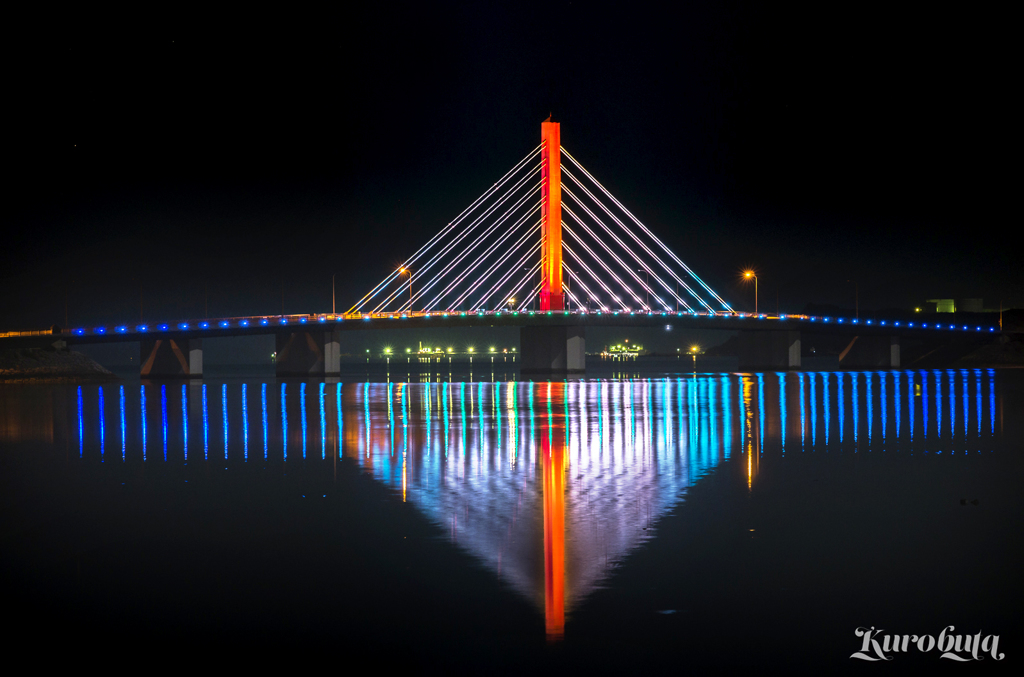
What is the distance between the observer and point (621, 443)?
17625mm

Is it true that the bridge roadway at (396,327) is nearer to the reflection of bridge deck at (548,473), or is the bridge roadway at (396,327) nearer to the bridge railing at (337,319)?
the bridge railing at (337,319)

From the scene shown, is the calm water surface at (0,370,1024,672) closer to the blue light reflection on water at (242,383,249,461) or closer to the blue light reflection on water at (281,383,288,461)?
the blue light reflection on water at (281,383,288,461)

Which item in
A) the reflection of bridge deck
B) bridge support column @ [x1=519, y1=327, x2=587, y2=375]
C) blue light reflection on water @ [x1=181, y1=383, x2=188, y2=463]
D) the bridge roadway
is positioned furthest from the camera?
bridge support column @ [x1=519, y1=327, x2=587, y2=375]

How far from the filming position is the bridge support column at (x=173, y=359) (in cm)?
8419

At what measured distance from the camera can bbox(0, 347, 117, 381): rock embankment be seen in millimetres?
78312

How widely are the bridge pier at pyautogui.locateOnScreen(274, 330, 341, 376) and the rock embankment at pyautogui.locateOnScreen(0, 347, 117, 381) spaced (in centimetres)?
1436

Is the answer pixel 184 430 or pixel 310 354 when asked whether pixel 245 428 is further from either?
pixel 310 354

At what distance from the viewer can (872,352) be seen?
336 ft

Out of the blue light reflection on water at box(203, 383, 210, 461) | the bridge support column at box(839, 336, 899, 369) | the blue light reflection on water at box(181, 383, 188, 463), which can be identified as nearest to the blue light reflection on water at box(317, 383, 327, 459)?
the blue light reflection on water at box(203, 383, 210, 461)

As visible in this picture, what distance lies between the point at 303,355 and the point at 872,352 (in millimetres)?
56732

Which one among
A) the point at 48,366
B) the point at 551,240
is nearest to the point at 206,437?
the point at 551,240

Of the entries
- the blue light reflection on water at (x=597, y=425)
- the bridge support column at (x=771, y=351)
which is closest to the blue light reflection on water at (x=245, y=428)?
the blue light reflection on water at (x=597, y=425)

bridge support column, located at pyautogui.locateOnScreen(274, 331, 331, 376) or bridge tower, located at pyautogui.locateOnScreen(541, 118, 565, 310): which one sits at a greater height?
bridge tower, located at pyautogui.locateOnScreen(541, 118, 565, 310)

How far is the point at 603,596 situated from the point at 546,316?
242ft
